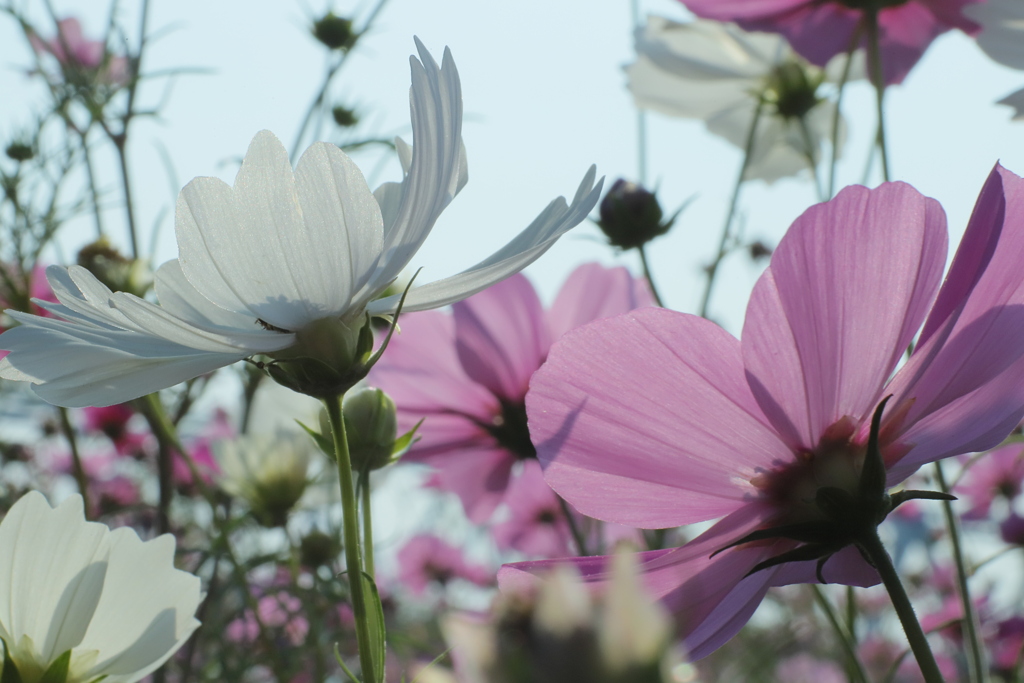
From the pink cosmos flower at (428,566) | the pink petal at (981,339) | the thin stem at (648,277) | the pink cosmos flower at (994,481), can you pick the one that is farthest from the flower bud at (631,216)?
the pink cosmos flower at (428,566)

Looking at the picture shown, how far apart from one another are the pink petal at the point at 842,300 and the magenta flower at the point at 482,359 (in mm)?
233

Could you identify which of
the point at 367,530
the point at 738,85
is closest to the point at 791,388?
the point at 367,530

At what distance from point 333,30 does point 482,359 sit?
582 mm

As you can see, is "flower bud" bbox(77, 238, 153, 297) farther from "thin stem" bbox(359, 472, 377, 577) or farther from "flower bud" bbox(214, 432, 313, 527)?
"thin stem" bbox(359, 472, 377, 577)

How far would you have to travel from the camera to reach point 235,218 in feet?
0.84

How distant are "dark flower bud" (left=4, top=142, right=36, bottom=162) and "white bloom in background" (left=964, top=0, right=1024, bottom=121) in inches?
37.4

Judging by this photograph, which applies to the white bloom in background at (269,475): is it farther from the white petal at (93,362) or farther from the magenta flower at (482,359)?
the white petal at (93,362)

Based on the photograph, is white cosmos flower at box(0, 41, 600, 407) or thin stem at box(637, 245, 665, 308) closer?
white cosmos flower at box(0, 41, 600, 407)

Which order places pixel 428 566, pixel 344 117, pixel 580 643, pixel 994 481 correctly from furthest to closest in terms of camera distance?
pixel 428 566, pixel 994 481, pixel 344 117, pixel 580 643

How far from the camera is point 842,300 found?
0.22 metres

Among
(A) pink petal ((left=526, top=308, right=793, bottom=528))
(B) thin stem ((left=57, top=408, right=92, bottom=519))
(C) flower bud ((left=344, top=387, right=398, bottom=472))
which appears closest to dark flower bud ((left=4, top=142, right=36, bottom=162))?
(B) thin stem ((left=57, top=408, right=92, bottom=519))

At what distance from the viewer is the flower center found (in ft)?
1.59

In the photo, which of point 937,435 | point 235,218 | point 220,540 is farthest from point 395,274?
point 220,540

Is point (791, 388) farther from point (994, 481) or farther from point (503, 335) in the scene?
point (994, 481)
